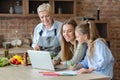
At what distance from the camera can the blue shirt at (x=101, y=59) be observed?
2586 millimetres

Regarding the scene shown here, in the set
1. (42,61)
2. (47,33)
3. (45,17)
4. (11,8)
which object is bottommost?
(42,61)

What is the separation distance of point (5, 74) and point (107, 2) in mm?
3465

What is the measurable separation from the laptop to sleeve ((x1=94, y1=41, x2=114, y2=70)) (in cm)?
36

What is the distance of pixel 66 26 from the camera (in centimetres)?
306

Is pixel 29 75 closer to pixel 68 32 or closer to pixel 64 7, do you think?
pixel 68 32

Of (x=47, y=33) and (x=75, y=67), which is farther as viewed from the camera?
(x=47, y=33)

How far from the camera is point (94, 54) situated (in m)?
2.67

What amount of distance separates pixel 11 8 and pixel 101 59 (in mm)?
3036

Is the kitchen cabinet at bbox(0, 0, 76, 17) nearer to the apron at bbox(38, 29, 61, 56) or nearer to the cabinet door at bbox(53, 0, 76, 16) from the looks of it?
the cabinet door at bbox(53, 0, 76, 16)

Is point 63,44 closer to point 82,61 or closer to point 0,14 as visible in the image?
point 82,61

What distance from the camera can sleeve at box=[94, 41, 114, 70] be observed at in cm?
258

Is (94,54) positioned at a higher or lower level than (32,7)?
lower

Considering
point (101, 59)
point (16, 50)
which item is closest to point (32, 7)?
point (16, 50)

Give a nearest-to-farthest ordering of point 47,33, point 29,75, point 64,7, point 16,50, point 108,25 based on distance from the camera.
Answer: point 29,75 < point 47,33 < point 16,50 < point 108,25 < point 64,7
